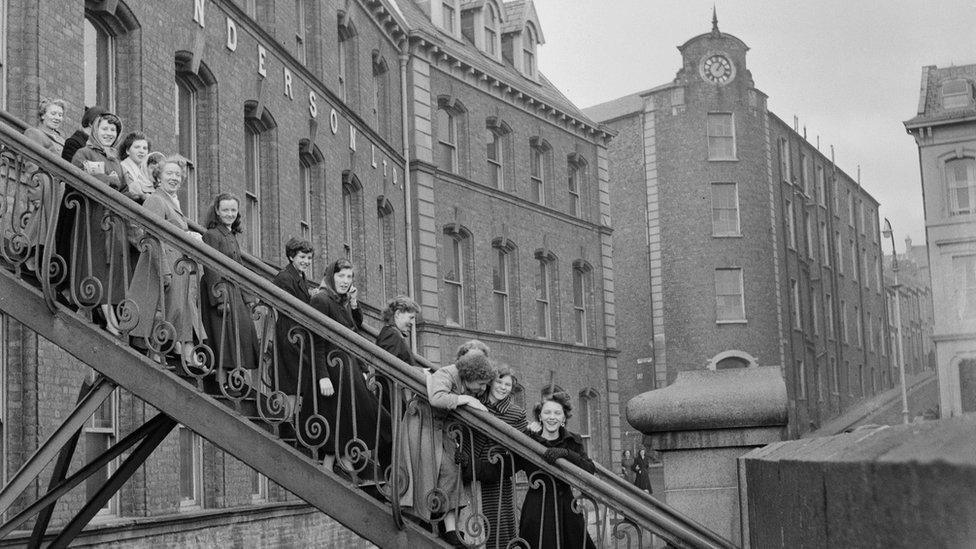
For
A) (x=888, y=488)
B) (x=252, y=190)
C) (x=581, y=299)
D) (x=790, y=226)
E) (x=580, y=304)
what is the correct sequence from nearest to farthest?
1. (x=888, y=488)
2. (x=252, y=190)
3. (x=580, y=304)
4. (x=581, y=299)
5. (x=790, y=226)

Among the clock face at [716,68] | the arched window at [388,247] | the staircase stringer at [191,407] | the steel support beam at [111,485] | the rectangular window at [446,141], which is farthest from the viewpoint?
the clock face at [716,68]

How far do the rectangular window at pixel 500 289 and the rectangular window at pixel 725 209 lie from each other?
16482 mm

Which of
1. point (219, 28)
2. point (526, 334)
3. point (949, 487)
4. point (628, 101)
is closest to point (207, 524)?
point (219, 28)

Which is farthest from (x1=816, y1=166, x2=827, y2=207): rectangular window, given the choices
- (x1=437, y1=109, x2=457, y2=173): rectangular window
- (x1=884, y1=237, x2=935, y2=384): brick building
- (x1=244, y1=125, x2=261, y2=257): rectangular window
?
(x1=244, y1=125, x2=261, y2=257): rectangular window

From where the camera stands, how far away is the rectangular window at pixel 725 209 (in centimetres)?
4716

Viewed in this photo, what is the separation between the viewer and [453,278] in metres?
30.2

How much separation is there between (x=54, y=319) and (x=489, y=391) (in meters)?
2.65

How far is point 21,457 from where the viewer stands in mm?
10922

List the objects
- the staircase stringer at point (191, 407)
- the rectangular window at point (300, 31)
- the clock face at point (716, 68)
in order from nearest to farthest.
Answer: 1. the staircase stringer at point (191, 407)
2. the rectangular window at point (300, 31)
3. the clock face at point (716, 68)

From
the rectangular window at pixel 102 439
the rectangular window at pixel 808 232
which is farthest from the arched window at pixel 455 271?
the rectangular window at pixel 808 232

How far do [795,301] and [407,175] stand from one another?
93.0 ft

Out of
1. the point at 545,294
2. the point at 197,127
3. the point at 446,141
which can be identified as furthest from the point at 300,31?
the point at 545,294

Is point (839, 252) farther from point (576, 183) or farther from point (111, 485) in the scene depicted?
point (111, 485)

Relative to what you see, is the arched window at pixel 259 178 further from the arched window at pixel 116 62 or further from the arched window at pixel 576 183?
the arched window at pixel 576 183
